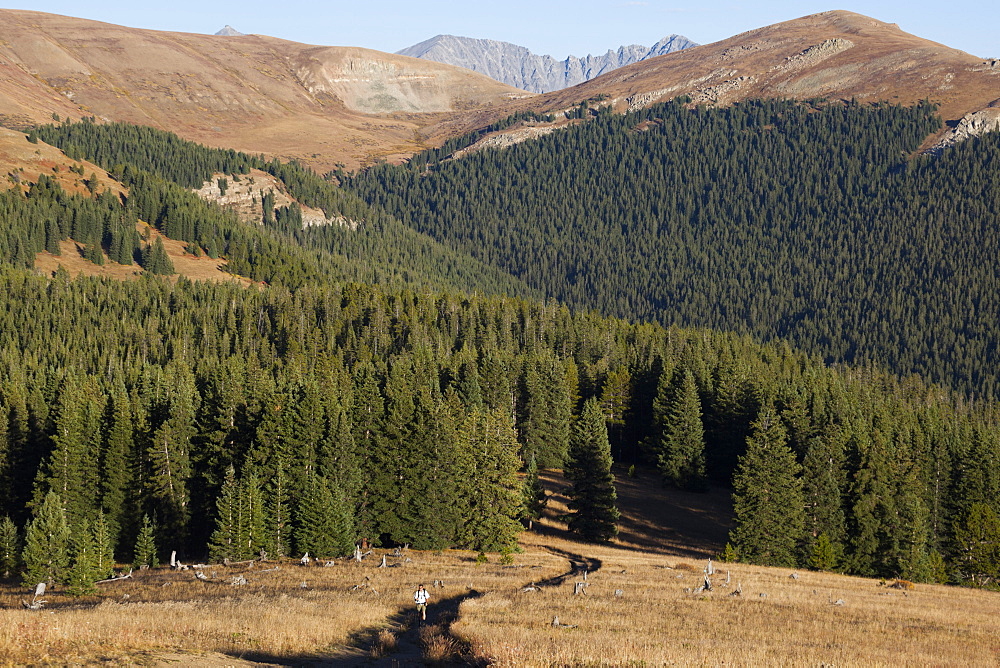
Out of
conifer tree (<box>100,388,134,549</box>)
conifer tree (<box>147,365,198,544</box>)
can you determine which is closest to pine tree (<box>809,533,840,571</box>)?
conifer tree (<box>147,365,198,544</box>)

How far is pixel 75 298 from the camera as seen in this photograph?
198 meters

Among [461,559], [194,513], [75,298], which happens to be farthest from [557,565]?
[75,298]

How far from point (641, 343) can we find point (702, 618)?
483 feet

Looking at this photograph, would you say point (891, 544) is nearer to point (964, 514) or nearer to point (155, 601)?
point (964, 514)

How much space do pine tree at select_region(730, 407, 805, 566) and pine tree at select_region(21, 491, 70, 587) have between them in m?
54.1

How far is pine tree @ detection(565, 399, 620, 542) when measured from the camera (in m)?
87.8

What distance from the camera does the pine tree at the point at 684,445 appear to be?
115 m

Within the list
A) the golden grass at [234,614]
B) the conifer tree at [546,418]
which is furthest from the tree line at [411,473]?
the golden grass at [234,614]

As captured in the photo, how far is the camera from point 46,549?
58.9 m

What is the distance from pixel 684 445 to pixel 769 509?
1450 inches

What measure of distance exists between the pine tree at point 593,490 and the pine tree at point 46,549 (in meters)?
46.5

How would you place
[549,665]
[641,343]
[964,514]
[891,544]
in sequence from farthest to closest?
[641,343] < [964,514] < [891,544] < [549,665]

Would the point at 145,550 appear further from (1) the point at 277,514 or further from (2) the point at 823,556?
(2) the point at 823,556

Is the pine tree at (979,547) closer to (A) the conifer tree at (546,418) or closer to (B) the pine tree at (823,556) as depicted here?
(B) the pine tree at (823,556)
